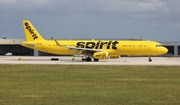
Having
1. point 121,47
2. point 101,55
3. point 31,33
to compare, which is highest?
point 31,33

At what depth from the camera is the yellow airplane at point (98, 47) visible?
193ft

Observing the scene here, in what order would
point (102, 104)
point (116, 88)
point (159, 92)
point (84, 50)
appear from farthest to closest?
point (84, 50)
point (116, 88)
point (159, 92)
point (102, 104)

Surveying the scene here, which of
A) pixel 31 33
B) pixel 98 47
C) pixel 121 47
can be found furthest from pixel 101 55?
pixel 31 33

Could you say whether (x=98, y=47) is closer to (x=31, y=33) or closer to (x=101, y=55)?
(x=101, y=55)

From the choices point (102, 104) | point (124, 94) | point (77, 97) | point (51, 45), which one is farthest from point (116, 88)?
point (51, 45)

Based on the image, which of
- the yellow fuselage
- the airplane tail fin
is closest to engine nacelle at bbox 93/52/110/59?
the yellow fuselage

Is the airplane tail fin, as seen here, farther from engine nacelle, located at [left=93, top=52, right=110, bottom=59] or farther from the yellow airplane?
engine nacelle, located at [left=93, top=52, right=110, bottom=59]

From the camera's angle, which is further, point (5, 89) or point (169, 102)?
point (5, 89)

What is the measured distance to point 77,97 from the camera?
1798 centimetres

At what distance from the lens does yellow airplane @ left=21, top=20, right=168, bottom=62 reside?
58750mm

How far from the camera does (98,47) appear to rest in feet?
198

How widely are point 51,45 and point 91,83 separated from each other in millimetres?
39038

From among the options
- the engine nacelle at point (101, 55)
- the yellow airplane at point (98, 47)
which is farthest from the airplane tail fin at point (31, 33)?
the engine nacelle at point (101, 55)

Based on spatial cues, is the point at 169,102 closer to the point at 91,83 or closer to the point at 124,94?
the point at 124,94
